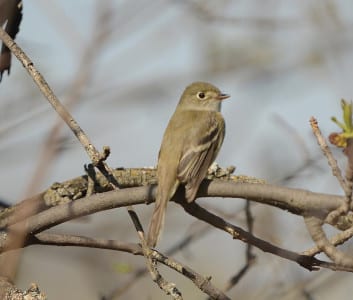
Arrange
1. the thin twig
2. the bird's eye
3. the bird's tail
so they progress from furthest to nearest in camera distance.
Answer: the bird's eye < the bird's tail < the thin twig


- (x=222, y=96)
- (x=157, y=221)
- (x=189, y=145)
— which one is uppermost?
(x=222, y=96)

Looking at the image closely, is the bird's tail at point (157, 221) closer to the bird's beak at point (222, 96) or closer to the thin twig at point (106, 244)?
the thin twig at point (106, 244)

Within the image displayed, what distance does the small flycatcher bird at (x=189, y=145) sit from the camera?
4.53m

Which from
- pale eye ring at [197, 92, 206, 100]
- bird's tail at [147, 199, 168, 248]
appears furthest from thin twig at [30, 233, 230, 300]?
pale eye ring at [197, 92, 206, 100]

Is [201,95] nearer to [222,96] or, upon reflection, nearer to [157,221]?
[222,96]

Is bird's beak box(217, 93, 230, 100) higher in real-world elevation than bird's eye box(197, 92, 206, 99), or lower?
lower

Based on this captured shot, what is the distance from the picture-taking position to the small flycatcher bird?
453 cm

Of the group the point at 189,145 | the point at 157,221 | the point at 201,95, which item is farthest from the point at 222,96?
the point at 157,221

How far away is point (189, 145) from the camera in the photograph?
550 cm

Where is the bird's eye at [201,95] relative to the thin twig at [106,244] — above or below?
above

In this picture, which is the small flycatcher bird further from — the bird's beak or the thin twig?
the thin twig

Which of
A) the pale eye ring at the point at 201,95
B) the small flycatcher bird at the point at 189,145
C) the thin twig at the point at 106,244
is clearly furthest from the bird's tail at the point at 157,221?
the pale eye ring at the point at 201,95

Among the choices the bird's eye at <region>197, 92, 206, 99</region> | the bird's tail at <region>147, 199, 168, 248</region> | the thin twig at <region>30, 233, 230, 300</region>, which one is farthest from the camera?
the bird's eye at <region>197, 92, 206, 99</region>

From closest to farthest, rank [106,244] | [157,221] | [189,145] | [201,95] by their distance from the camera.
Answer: [106,244], [157,221], [189,145], [201,95]
